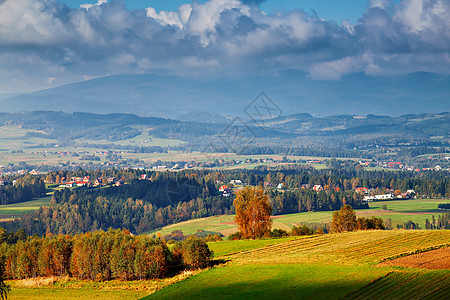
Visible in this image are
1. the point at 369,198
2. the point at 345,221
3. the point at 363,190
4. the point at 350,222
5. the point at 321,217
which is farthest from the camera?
the point at 363,190

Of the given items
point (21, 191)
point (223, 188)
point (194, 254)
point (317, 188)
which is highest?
point (21, 191)

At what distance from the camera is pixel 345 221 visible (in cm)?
6284

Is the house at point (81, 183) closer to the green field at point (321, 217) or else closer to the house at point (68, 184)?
the house at point (68, 184)

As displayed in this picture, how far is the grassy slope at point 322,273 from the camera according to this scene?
3067 cm

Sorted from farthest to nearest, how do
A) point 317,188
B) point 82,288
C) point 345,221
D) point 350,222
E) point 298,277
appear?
point 317,188 → point 345,221 → point 350,222 → point 82,288 → point 298,277

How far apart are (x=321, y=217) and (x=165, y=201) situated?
42895 millimetres

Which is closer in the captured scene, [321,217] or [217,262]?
[217,262]

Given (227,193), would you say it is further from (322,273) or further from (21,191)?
(322,273)

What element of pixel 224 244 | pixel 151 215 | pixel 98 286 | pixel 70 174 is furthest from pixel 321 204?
pixel 70 174

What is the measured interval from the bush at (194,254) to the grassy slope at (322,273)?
1685 millimetres

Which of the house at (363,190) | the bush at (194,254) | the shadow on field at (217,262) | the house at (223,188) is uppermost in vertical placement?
the house at (223,188)

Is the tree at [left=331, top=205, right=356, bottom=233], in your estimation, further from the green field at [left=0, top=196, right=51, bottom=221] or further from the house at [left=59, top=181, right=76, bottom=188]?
the house at [left=59, top=181, right=76, bottom=188]

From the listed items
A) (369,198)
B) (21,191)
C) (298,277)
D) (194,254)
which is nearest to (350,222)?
(194,254)

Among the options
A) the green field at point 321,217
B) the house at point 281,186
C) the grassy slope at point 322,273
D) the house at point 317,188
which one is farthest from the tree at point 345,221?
the house at point 281,186
